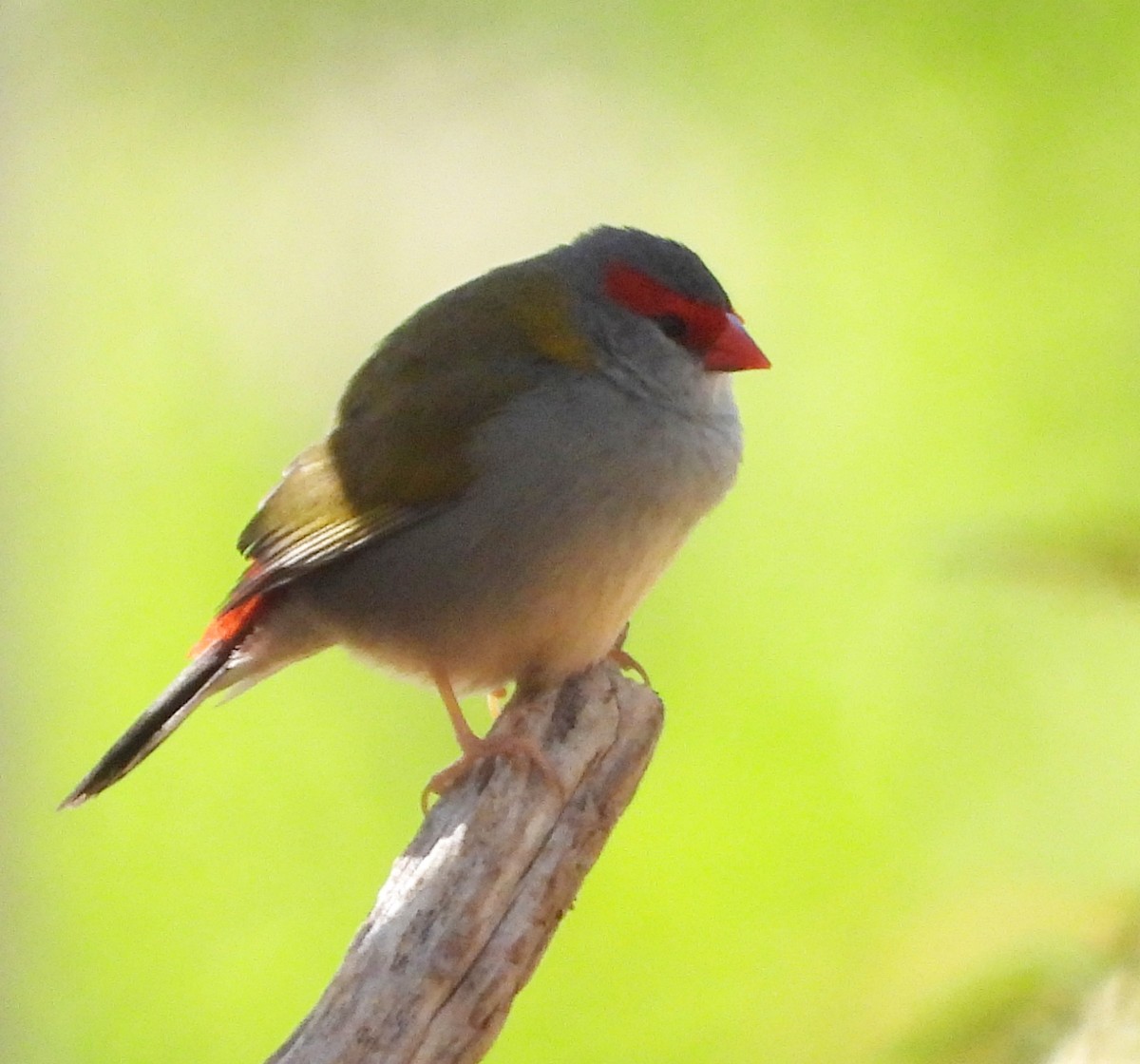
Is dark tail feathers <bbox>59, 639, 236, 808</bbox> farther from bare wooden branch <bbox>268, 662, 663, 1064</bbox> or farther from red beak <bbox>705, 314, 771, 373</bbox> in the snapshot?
red beak <bbox>705, 314, 771, 373</bbox>

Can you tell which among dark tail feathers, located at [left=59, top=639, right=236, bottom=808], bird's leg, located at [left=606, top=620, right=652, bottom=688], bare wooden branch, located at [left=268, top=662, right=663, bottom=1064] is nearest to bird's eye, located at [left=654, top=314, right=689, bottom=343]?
bird's leg, located at [left=606, top=620, right=652, bottom=688]

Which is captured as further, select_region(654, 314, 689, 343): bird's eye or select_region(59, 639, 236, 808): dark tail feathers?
select_region(654, 314, 689, 343): bird's eye

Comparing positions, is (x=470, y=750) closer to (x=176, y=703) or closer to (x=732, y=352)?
(x=176, y=703)

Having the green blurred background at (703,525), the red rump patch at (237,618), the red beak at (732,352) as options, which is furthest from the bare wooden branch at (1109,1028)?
the red rump patch at (237,618)

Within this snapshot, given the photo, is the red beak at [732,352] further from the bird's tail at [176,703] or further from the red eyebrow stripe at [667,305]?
the bird's tail at [176,703]

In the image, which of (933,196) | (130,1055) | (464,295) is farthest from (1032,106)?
(130,1055)

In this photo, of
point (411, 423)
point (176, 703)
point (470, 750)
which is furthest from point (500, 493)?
point (176, 703)
